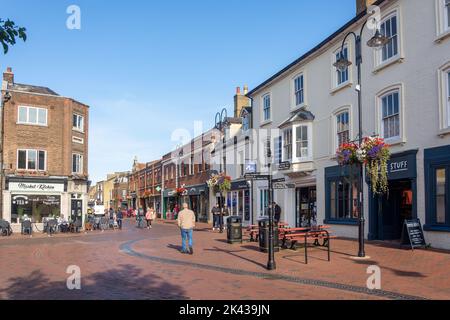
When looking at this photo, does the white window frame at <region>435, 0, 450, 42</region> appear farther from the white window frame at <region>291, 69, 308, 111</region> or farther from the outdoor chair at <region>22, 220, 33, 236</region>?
the outdoor chair at <region>22, 220, 33, 236</region>

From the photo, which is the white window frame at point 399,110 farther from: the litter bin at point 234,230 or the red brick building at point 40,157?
the red brick building at point 40,157

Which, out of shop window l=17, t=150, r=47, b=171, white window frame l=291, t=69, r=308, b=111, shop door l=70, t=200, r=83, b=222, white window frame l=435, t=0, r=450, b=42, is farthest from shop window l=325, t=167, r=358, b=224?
shop window l=17, t=150, r=47, b=171

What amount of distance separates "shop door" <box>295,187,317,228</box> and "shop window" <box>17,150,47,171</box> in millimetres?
17729

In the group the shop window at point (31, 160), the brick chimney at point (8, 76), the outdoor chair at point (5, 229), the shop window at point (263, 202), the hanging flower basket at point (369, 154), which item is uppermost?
the brick chimney at point (8, 76)

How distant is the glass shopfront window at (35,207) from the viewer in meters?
30.0

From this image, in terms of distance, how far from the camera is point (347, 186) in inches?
760

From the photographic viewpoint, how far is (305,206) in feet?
77.2

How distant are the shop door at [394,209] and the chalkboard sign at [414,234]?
2580 mm

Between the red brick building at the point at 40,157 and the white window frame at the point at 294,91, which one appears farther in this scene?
the red brick building at the point at 40,157

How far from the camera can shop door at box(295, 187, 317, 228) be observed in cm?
2269

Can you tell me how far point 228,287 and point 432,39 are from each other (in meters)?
10.8

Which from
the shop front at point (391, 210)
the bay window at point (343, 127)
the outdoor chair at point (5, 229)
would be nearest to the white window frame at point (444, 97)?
the shop front at point (391, 210)

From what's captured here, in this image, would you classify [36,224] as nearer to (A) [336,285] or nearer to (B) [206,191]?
(B) [206,191]
